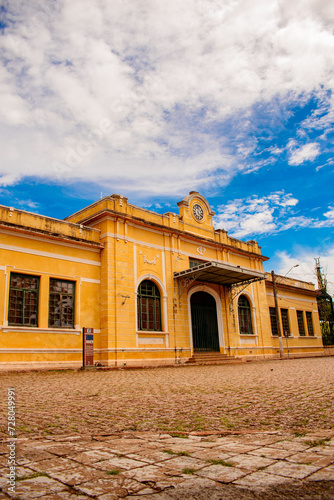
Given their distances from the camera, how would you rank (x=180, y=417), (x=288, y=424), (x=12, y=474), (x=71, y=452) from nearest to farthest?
(x=12, y=474), (x=71, y=452), (x=288, y=424), (x=180, y=417)

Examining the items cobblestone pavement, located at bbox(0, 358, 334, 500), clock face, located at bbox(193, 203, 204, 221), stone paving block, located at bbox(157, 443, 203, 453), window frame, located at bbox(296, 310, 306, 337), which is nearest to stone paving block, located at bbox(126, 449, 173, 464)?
cobblestone pavement, located at bbox(0, 358, 334, 500)

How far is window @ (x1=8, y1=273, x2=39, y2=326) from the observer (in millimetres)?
14086

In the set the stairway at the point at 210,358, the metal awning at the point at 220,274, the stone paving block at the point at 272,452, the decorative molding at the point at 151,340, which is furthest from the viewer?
the stairway at the point at 210,358

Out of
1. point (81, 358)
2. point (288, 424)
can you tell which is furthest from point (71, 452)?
point (81, 358)

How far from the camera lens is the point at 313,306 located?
106 ft

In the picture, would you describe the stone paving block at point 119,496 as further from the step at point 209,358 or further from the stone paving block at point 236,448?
the step at point 209,358

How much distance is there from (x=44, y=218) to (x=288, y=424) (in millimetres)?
13230

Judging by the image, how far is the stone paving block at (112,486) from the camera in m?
2.20

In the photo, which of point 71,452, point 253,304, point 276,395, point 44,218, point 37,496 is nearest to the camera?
point 37,496

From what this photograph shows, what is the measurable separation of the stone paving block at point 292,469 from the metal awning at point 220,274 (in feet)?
48.9

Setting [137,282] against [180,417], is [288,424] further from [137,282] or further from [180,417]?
[137,282]

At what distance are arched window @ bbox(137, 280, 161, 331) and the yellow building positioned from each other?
48mm

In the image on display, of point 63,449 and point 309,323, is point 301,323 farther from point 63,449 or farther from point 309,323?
point 63,449

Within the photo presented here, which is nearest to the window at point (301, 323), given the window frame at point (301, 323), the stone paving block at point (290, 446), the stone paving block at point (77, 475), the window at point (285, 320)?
the window frame at point (301, 323)
